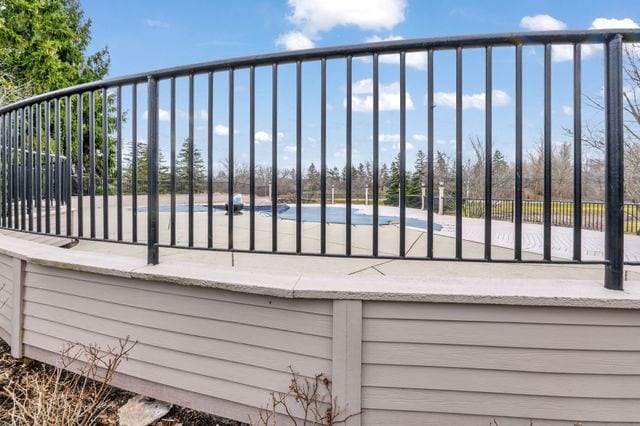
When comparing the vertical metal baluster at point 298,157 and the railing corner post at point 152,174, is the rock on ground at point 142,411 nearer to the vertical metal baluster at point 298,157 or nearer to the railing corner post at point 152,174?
the railing corner post at point 152,174

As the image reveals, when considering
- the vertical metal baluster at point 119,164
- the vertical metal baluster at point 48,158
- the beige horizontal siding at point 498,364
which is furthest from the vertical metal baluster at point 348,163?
the vertical metal baluster at point 48,158

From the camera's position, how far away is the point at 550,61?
51.8 inches

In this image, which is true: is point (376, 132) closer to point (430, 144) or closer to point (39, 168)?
point (430, 144)

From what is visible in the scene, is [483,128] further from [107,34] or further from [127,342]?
[107,34]

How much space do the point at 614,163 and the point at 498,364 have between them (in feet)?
2.82

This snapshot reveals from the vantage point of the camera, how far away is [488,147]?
1.36 meters

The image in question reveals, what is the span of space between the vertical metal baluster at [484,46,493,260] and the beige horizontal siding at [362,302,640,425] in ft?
0.99

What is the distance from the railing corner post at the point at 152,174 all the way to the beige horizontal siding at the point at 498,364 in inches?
42.1

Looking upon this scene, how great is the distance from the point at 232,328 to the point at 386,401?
690mm

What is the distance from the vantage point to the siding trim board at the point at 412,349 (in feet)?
3.98

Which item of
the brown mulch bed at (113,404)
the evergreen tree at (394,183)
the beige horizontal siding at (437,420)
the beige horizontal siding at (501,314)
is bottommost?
the brown mulch bed at (113,404)

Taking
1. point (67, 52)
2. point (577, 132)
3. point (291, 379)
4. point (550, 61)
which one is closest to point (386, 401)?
point (291, 379)

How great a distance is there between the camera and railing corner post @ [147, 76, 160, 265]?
163 cm

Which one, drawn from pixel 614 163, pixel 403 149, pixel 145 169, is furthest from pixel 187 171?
pixel 614 163
